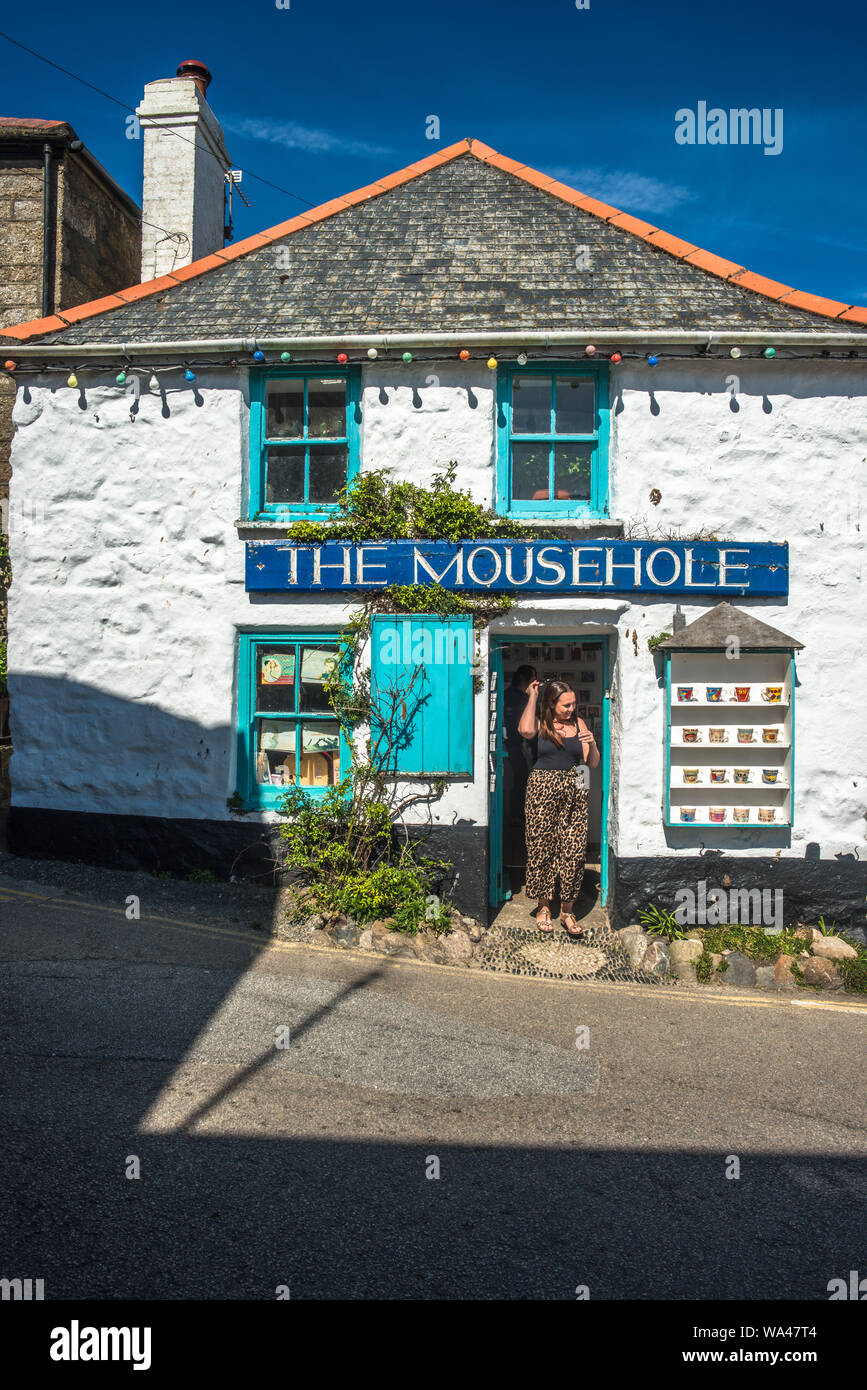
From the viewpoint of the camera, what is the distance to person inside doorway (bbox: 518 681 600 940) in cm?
711

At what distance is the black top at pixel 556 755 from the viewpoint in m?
7.12

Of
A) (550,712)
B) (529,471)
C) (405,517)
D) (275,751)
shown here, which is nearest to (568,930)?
(550,712)

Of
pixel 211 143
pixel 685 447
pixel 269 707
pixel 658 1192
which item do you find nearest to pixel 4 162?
pixel 211 143

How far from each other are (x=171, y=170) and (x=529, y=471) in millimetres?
5691

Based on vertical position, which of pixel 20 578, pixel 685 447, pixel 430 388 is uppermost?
pixel 430 388

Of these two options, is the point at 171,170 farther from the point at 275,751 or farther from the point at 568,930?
the point at 568,930

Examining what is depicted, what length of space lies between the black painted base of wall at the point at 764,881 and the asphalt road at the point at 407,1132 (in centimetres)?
100

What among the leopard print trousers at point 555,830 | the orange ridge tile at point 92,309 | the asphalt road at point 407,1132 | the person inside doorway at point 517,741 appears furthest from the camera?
the person inside doorway at point 517,741

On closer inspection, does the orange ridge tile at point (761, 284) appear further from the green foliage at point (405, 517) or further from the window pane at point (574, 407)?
the green foliage at point (405, 517)

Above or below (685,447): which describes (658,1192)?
below

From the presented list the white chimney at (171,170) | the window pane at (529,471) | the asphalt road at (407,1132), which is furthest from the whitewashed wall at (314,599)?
the white chimney at (171,170)

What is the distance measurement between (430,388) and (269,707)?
3.17 metres

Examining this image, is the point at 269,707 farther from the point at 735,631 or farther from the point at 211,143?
the point at 211,143

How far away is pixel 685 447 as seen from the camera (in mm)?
7195
